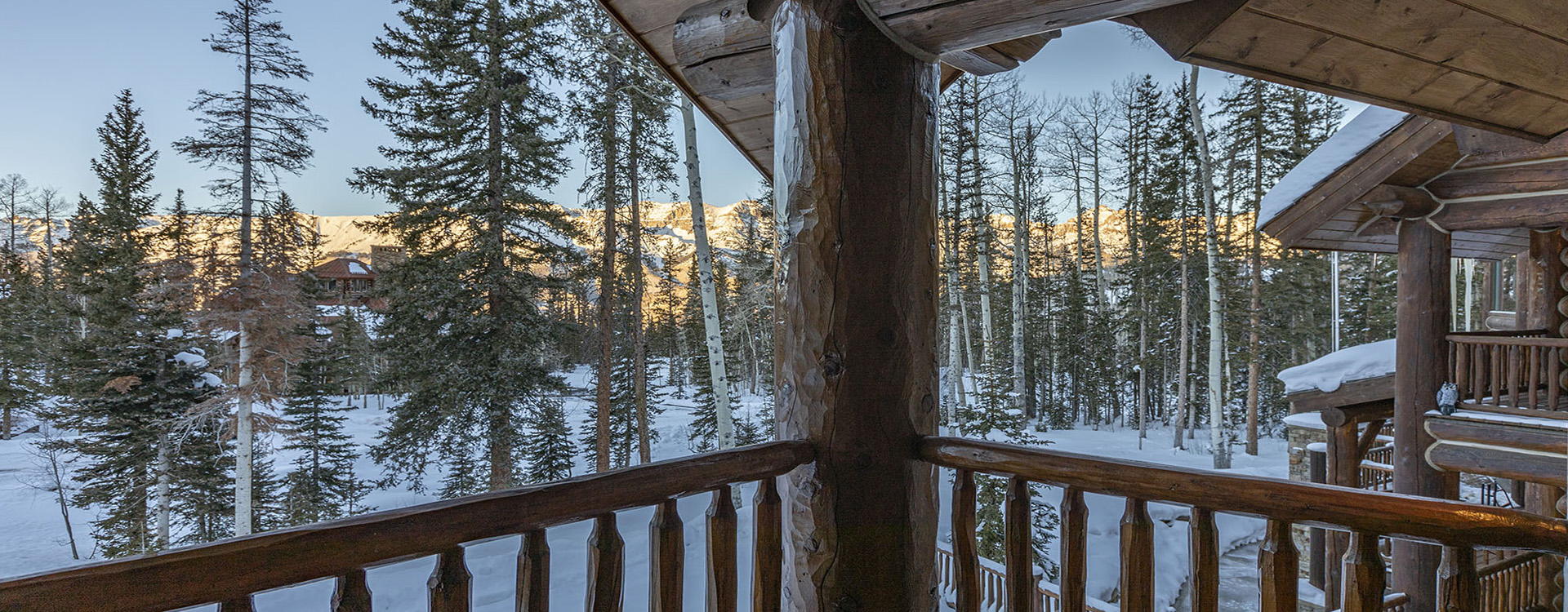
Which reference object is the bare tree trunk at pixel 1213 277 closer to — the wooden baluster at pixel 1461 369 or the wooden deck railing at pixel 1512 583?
the wooden deck railing at pixel 1512 583

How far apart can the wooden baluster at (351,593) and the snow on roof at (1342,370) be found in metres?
6.91

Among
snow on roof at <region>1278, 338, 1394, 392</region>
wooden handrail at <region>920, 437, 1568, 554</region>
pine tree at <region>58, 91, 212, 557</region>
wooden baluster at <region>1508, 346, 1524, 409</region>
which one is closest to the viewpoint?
wooden handrail at <region>920, 437, 1568, 554</region>

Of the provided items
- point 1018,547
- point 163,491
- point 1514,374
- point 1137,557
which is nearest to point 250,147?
point 163,491

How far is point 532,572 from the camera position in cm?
103

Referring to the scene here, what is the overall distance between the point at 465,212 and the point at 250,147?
2753 millimetres

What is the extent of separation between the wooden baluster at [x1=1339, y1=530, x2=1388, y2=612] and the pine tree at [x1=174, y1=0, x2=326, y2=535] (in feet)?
36.6

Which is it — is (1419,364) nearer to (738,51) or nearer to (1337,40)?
(1337,40)

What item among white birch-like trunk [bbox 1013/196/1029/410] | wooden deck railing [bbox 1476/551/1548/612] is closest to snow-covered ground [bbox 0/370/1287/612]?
wooden deck railing [bbox 1476/551/1548/612]

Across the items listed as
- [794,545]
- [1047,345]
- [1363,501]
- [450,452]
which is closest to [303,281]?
[450,452]

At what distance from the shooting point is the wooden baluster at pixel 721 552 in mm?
1313

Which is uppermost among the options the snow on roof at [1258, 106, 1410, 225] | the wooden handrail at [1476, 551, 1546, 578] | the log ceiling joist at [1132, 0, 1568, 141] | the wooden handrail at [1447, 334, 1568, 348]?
the snow on roof at [1258, 106, 1410, 225]

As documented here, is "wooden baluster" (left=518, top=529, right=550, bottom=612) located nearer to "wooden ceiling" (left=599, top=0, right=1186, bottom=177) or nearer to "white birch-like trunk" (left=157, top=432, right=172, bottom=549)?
"wooden ceiling" (left=599, top=0, right=1186, bottom=177)

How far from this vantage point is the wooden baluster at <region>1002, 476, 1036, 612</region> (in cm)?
137

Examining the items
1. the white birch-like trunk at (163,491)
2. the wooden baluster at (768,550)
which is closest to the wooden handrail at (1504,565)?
the wooden baluster at (768,550)
